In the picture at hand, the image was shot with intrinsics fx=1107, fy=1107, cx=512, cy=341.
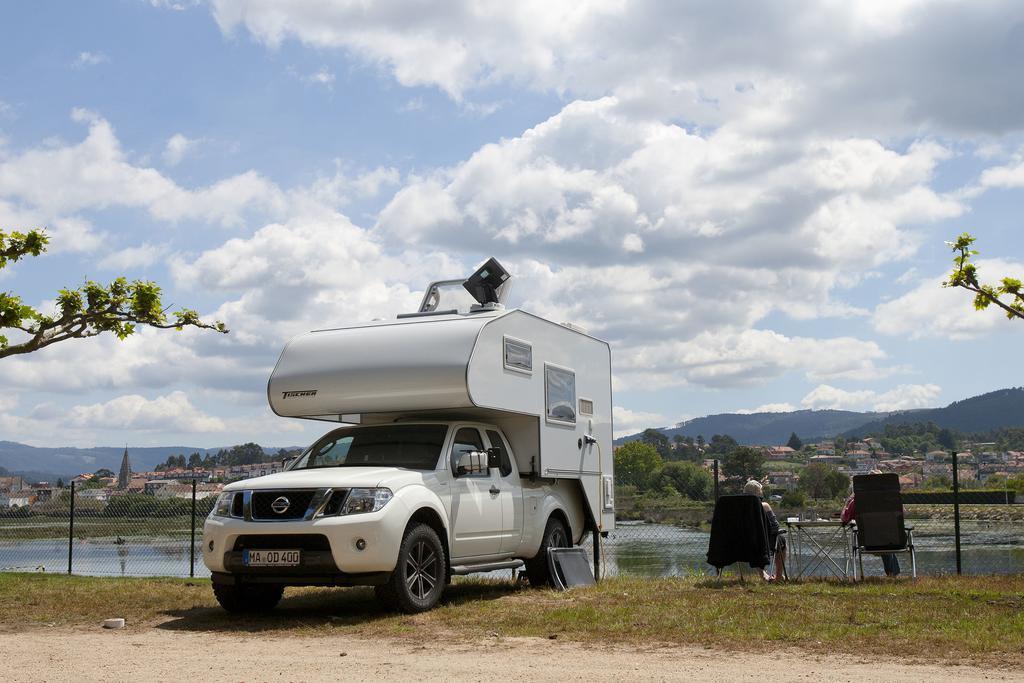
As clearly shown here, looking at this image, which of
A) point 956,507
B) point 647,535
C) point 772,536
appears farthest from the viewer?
point 647,535

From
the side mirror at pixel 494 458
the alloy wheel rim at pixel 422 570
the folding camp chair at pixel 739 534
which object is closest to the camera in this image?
the alloy wheel rim at pixel 422 570

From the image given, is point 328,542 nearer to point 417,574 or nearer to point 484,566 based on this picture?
point 417,574

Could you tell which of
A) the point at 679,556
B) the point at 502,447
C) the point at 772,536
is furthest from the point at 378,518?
the point at 679,556

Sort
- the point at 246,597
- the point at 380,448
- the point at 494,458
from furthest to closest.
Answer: the point at 494,458 < the point at 380,448 < the point at 246,597

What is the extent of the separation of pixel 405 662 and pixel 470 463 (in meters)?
3.90

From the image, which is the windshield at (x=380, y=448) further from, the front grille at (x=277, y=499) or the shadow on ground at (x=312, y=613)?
the shadow on ground at (x=312, y=613)

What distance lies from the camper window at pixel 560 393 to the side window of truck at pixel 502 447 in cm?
82

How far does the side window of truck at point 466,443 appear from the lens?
35.7 feet

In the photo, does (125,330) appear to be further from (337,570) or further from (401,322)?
(337,570)

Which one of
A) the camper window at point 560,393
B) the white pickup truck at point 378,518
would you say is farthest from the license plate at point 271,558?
the camper window at point 560,393

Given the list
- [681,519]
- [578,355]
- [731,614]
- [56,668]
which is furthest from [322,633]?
[681,519]

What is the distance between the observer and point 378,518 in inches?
371

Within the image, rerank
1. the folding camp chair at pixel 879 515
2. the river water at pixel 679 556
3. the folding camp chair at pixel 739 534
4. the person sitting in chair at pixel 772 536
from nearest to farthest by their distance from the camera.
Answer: the folding camp chair at pixel 739 534 < the folding camp chair at pixel 879 515 < the person sitting in chair at pixel 772 536 < the river water at pixel 679 556

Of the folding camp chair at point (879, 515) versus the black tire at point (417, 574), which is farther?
the folding camp chair at point (879, 515)
